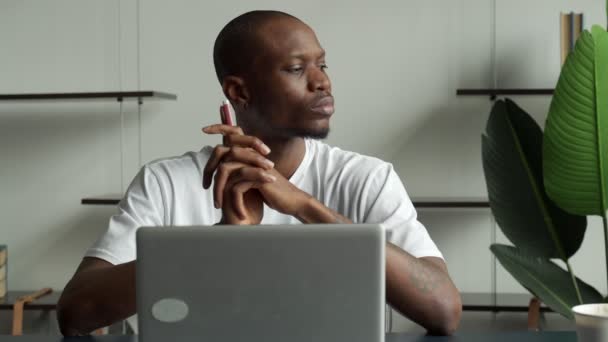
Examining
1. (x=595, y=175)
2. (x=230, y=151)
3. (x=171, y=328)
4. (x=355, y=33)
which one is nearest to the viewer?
(x=171, y=328)

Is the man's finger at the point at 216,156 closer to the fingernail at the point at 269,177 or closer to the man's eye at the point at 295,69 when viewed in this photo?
the fingernail at the point at 269,177

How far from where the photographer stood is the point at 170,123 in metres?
3.29

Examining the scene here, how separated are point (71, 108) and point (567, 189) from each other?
1892 millimetres

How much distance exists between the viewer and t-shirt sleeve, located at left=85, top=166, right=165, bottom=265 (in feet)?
5.28

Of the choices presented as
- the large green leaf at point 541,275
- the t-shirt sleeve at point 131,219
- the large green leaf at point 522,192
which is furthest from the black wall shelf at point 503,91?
the t-shirt sleeve at point 131,219

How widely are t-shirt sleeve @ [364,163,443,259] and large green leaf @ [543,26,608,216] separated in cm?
77

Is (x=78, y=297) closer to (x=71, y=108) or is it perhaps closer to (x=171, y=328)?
(x=171, y=328)

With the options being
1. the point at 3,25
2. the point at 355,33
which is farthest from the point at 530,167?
the point at 3,25

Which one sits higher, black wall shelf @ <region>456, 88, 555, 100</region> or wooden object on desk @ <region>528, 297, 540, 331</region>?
black wall shelf @ <region>456, 88, 555, 100</region>

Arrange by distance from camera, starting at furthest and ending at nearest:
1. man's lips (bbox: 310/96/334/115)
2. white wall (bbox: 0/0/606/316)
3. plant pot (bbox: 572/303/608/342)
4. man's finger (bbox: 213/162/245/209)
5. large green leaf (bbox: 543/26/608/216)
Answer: white wall (bbox: 0/0/606/316) → large green leaf (bbox: 543/26/608/216) → man's lips (bbox: 310/96/334/115) → man's finger (bbox: 213/162/245/209) → plant pot (bbox: 572/303/608/342)

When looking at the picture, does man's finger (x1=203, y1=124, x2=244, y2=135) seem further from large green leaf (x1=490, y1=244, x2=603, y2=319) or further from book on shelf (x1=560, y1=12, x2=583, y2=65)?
book on shelf (x1=560, y1=12, x2=583, y2=65)

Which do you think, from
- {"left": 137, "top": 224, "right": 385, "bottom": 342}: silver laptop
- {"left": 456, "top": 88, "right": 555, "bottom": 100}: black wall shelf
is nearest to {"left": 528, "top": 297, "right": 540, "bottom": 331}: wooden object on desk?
{"left": 456, "top": 88, "right": 555, "bottom": 100}: black wall shelf

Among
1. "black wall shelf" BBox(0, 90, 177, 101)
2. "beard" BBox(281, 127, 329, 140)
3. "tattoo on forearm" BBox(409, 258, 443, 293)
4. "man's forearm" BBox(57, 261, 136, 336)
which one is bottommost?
"man's forearm" BBox(57, 261, 136, 336)

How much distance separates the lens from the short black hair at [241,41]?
1.79 meters
